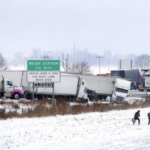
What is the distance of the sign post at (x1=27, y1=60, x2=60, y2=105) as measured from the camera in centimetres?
3322

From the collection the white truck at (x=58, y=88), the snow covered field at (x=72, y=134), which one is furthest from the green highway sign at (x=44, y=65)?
the white truck at (x=58, y=88)

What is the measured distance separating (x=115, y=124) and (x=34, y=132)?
636cm

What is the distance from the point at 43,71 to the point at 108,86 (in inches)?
646

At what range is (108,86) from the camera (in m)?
47.8

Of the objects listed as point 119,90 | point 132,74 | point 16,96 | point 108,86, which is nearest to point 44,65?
point 16,96

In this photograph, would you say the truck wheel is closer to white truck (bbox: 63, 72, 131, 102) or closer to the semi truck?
white truck (bbox: 63, 72, 131, 102)

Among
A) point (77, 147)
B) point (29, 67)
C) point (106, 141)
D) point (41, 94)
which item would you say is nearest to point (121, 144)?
point (106, 141)

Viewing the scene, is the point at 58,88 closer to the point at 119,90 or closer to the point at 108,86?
the point at 108,86

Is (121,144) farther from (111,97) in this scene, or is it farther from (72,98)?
(111,97)

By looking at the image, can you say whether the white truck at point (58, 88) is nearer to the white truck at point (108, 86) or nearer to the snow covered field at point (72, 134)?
the white truck at point (108, 86)

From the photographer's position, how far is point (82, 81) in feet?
144

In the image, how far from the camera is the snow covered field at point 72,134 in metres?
15.2

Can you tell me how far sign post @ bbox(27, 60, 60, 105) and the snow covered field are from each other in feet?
26.2

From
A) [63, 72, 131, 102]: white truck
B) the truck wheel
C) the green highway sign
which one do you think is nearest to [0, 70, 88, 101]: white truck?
the truck wheel
